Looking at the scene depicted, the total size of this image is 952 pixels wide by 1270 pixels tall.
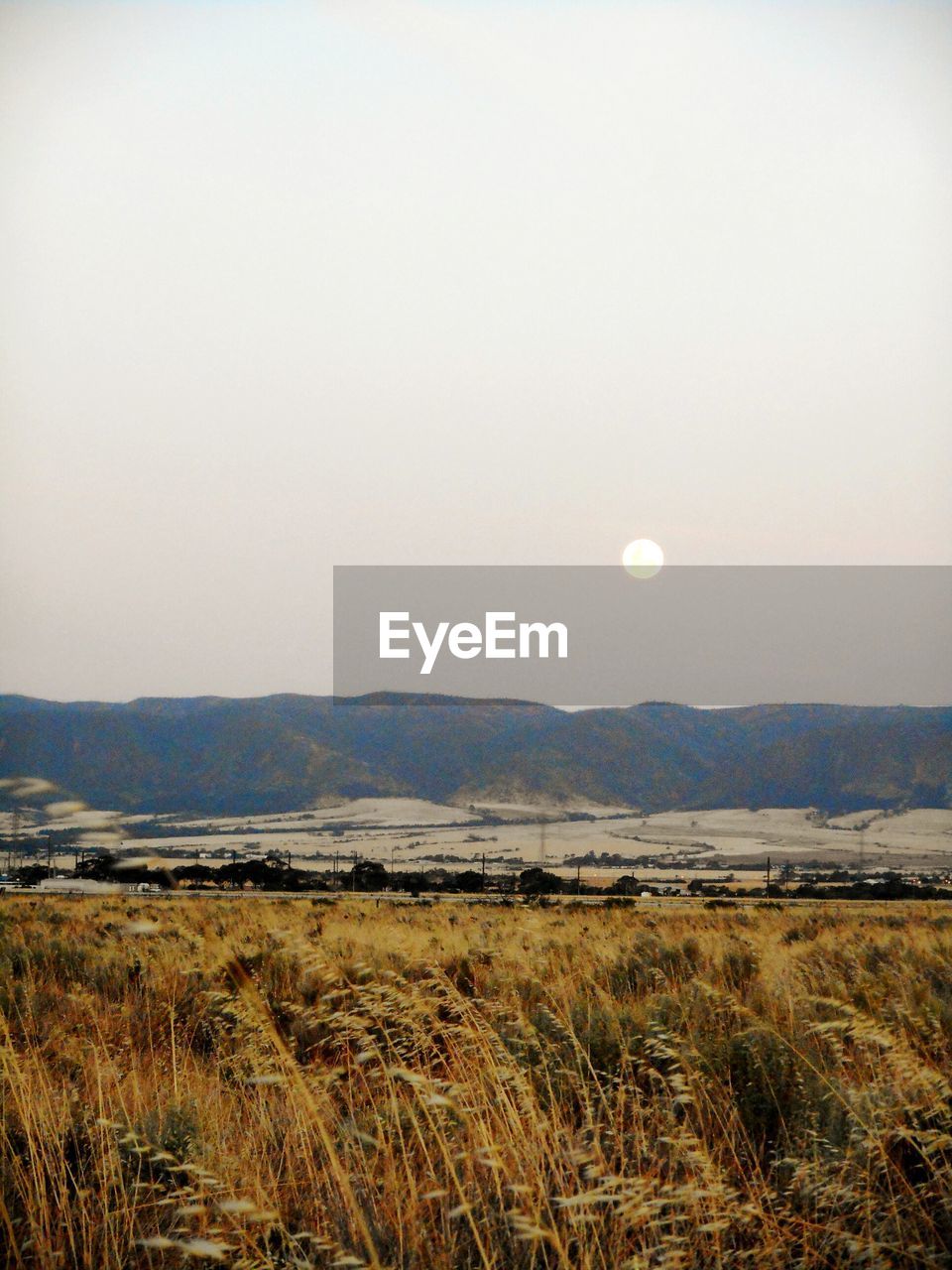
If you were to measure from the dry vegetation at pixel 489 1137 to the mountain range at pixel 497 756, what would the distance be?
10908 centimetres

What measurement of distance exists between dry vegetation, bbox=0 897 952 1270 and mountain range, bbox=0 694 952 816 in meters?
109

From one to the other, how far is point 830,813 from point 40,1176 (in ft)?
395

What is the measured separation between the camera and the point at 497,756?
14525 centimetres

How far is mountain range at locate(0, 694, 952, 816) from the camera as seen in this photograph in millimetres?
126375

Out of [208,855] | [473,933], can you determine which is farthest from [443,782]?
[473,933]

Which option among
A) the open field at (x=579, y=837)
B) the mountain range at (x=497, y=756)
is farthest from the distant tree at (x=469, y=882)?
the mountain range at (x=497, y=756)

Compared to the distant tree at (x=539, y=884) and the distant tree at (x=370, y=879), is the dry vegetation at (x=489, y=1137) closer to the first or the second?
the distant tree at (x=539, y=884)

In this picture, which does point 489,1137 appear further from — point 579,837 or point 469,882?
point 579,837

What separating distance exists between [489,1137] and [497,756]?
141 m

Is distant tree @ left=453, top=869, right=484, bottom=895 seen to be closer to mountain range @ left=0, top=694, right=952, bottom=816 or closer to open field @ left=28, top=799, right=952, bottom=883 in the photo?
open field @ left=28, top=799, right=952, bottom=883

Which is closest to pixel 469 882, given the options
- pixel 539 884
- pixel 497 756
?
pixel 539 884

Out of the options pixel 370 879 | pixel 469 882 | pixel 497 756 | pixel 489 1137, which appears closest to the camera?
pixel 489 1137

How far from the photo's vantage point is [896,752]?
129 metres

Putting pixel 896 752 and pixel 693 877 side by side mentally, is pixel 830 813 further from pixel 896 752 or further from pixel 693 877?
→ pixel 693 877
